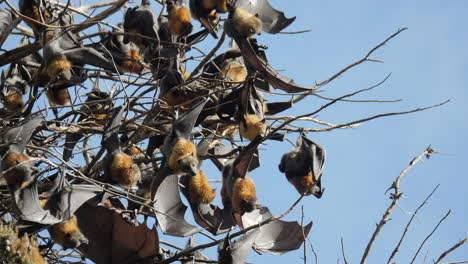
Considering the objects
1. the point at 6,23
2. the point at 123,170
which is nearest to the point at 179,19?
the point at 123,170

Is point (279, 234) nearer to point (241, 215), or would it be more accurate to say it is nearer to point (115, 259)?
point (241, 215)

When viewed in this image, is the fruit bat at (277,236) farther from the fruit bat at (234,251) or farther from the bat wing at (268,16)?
the bat wing at (268,16)

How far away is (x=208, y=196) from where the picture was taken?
6.38 meters

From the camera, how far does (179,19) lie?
6.38 metres

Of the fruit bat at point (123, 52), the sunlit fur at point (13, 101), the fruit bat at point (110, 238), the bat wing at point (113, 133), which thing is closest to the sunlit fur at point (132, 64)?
the fruit bat at point (123, 52)

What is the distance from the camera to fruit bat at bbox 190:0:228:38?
6.20 meters

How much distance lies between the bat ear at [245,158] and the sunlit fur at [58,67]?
59.0 inches

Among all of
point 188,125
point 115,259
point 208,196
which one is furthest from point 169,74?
point 115,259

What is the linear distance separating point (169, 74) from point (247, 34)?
64 cm

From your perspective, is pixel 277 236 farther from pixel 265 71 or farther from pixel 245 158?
pixel 265 71

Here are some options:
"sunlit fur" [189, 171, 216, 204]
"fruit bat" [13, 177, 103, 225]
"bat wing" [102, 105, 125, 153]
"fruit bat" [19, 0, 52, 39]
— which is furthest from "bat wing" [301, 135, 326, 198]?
"fruit bat" [19, 0, 52, 39]

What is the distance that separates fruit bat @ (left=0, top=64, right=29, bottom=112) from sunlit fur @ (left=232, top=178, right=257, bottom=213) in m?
2.07

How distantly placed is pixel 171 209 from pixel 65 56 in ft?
4.69

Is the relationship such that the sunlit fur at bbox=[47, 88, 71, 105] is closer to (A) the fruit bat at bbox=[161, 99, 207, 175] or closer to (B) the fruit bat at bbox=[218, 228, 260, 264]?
(A) the fruit bat at bbox=[161, 99, 207, 175]
